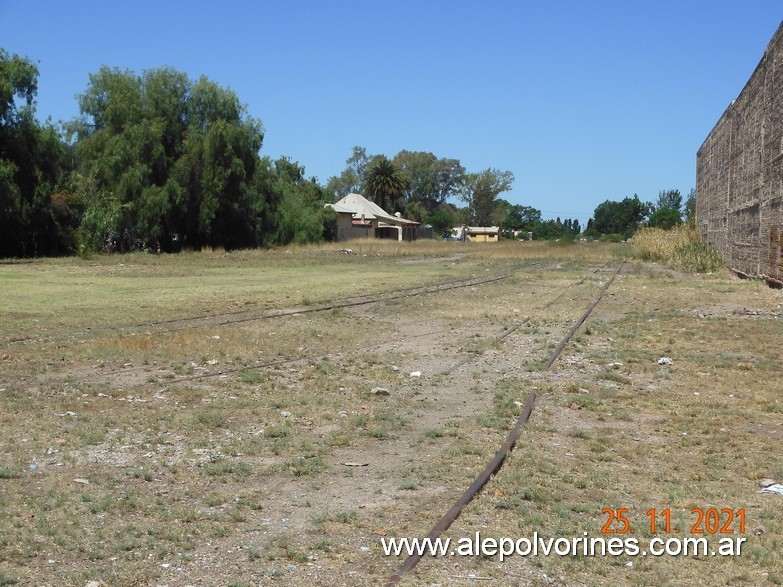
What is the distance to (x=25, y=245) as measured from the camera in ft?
166

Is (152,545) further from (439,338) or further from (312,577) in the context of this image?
(439,338)

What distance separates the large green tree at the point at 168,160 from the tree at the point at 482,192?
9138 centimetres

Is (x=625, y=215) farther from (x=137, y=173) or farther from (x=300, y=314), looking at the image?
(x=300, y=314)

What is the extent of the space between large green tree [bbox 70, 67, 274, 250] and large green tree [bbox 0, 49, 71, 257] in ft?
12.1

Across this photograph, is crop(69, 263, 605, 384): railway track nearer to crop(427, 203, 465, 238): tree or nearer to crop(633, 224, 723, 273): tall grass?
crop(633, 224, 723, 273): tall grass

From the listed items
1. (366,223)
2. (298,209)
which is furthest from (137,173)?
(366,223)

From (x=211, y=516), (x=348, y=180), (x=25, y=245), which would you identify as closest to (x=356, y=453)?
(x=211, y=516)

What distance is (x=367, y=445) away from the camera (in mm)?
7891

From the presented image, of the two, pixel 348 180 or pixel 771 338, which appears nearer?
pixel 771 338

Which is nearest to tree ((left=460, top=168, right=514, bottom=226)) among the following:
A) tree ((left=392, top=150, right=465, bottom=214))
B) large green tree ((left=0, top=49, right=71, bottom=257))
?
tree ((left=392, top=150, right=465, bottom=214))

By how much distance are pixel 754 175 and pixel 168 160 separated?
41.0 m

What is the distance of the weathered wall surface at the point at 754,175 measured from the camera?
2556cm

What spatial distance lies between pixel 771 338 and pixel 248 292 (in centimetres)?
1514

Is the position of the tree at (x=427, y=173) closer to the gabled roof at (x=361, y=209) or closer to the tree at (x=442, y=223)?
the tree at (x=442, y=223)
